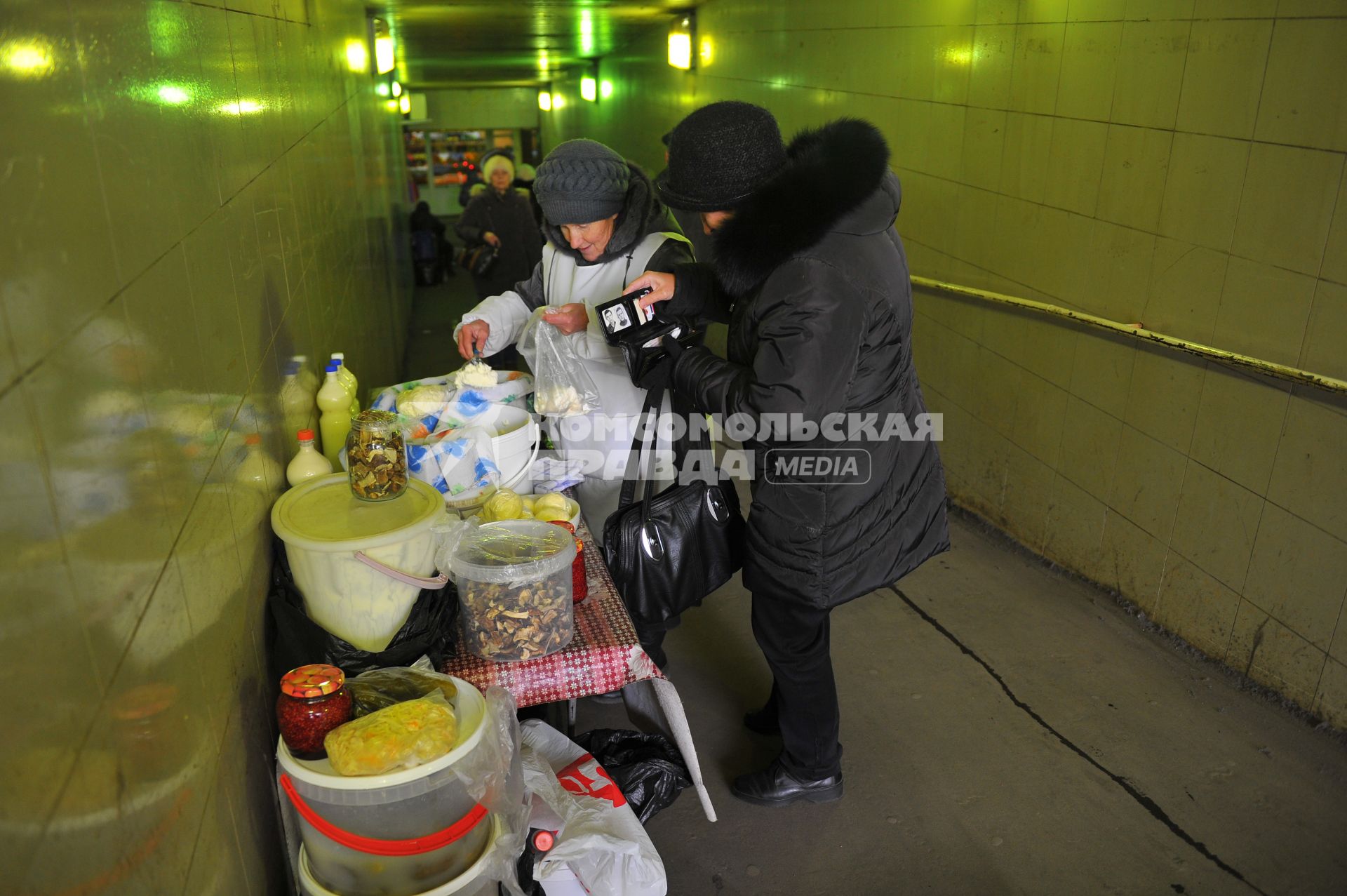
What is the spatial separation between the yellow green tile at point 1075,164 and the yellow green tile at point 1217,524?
1.09 metres

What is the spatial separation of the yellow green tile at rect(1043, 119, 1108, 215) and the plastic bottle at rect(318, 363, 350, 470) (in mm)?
2741

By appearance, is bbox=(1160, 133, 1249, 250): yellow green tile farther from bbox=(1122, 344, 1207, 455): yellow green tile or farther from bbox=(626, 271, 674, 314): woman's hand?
bbox=(626, 271, 674, 314): woman's hand

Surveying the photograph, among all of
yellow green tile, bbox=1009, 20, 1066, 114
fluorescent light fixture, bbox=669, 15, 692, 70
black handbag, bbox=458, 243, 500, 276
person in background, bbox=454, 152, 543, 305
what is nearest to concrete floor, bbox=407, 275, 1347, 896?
yellow green tile, bbox=1009, 20, 1066, 114

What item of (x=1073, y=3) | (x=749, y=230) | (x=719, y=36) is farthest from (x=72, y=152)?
(x=719, y=36)

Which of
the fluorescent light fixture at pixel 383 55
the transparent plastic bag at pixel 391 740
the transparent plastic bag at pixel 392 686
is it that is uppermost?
the fluorescent light fixture at pixel 383 55

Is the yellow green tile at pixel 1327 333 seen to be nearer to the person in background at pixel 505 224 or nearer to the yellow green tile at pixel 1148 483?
the yellow green tile at pixel 1148 483

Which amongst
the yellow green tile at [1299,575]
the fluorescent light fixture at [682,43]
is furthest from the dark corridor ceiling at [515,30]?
the yellow green tile at [1299,575]

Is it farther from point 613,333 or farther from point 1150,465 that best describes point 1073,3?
point 613,333

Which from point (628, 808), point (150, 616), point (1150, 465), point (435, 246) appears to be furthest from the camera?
point (435, 246)

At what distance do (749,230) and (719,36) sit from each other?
19.2 ft

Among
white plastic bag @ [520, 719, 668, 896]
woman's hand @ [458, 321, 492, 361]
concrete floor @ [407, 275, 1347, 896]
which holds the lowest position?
concrete floor @ [407, 275, 1347, 896]

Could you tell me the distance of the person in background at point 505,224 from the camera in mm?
Answer: 7969

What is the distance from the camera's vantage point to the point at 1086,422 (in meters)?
3.63

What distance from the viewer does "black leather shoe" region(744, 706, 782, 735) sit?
115 inches
